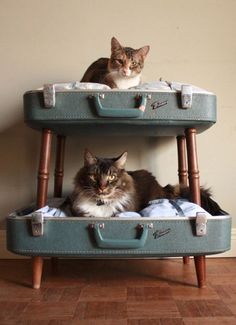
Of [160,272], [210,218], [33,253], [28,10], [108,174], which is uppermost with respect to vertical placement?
[28,10]

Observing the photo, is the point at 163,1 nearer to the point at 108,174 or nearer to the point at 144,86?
the point at 144,86

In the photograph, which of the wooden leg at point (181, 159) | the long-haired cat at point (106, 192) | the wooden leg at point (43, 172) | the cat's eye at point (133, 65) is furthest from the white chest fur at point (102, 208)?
the cat's eye at point (133, 65)

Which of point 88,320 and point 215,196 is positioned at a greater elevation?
point 215,196

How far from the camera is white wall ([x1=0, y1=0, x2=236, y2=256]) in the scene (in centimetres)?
151

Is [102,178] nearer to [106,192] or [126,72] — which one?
[106,192]

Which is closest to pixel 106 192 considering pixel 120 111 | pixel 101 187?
pixel 101 187

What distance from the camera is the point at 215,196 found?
1.54 metres

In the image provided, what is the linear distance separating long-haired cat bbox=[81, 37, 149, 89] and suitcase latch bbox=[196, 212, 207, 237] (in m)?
0.51

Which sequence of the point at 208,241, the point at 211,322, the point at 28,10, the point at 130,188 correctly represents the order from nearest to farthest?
the point at 211,322
the point at 208,241
the point at 130,188
the point at 28,10

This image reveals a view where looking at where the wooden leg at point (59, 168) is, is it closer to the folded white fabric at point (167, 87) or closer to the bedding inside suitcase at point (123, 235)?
the bedding inside suitcase at point (123, 235)

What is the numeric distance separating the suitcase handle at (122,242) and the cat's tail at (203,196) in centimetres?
26

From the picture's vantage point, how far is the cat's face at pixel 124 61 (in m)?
1.23

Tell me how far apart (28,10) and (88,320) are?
1252mm

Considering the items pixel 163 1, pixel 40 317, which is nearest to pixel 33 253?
pixel 40 317
